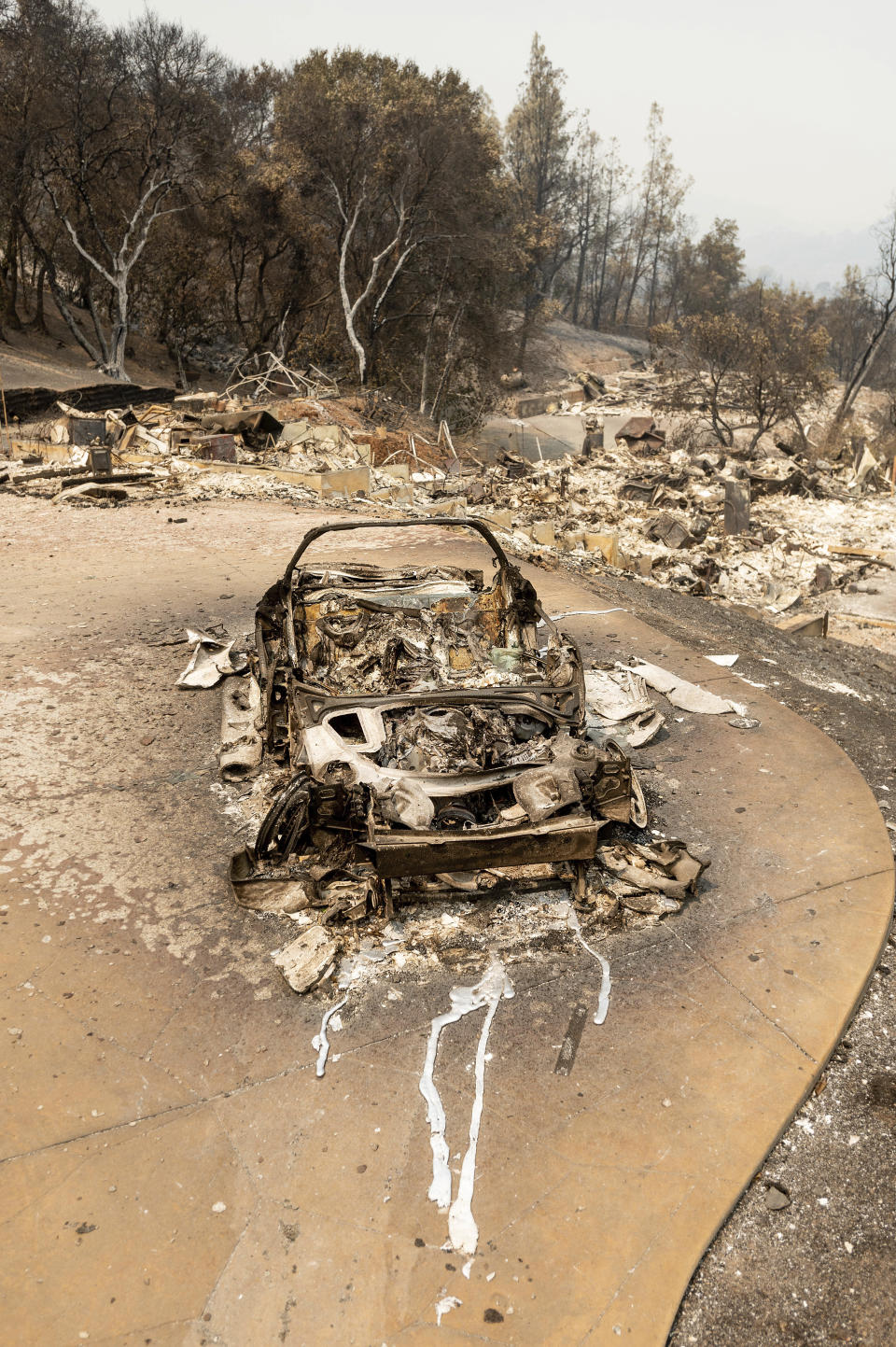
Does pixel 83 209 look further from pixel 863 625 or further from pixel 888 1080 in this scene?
pixel 888 1080

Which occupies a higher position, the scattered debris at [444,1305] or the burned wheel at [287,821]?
the burned wheel at [287,821]

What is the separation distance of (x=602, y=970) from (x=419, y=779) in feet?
4.39

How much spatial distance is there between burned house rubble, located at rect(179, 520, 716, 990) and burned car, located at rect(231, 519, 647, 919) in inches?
0.4

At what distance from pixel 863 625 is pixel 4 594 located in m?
11.7

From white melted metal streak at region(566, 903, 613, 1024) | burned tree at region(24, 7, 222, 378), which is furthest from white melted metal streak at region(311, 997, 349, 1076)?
burned tree at region(24, 7, 222, 378)

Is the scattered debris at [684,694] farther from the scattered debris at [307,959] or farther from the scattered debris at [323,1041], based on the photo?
the scattered debris at [323,1041]

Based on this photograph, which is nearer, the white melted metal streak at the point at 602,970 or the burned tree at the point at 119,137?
the white melted metal streak at the point at 602,970

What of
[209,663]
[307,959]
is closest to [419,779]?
[307,959]

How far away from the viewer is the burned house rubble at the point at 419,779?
416cm

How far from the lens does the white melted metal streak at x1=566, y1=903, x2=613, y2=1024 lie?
3955 mm

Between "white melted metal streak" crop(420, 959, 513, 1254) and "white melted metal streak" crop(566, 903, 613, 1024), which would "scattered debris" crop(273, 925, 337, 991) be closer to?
"white melted metal streak" crop(420, 959, 513, 1254)

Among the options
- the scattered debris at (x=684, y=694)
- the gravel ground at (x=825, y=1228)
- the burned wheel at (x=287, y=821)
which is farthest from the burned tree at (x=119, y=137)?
the gravel ground at (x=825, y=1228)

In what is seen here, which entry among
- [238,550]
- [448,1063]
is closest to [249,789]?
[448,1063]

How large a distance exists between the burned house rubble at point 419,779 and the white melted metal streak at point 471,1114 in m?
0.47
